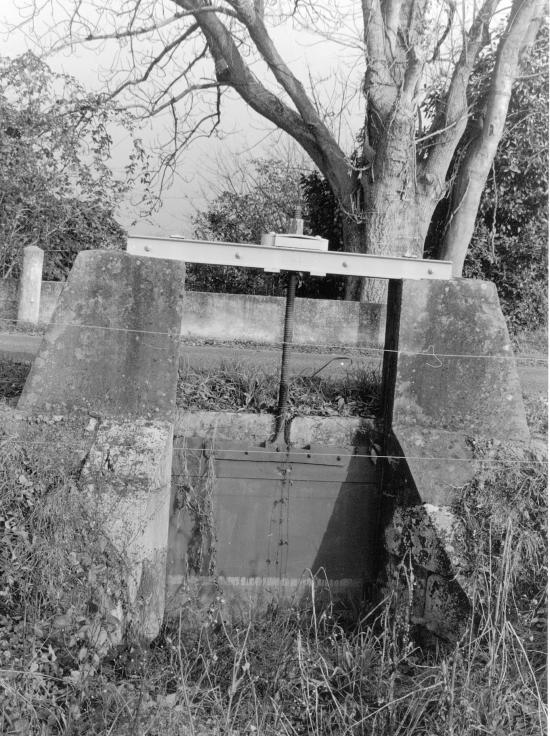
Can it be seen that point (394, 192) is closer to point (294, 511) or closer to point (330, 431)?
point (330, 431)

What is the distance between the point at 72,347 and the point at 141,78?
29.0 ft

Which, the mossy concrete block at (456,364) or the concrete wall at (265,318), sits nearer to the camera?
the mossy concrete block at (456,364)

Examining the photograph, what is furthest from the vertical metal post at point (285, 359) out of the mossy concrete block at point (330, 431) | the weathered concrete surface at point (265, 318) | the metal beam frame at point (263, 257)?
the weathered concrete surface at point (265, 318)

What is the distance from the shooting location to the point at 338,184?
11781mm

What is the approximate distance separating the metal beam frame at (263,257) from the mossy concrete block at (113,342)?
13cm

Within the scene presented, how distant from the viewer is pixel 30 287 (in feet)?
43.7

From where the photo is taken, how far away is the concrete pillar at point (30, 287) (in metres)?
13.3

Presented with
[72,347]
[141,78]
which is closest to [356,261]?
[72,347]

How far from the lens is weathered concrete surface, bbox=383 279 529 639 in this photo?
5.50 meters

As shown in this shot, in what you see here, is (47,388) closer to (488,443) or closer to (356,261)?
(356,261)

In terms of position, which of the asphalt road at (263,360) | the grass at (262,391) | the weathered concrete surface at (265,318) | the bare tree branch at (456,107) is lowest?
the grass at (262,391)

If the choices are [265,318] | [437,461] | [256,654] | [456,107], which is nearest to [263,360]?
[437,461]

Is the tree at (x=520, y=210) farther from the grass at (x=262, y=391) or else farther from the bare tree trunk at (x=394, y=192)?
the grass at (x=262, y=391)

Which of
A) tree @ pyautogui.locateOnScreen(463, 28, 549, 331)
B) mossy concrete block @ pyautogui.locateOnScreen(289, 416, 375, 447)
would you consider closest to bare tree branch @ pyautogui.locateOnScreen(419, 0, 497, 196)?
tree @ pyautogui.locateOnScreen(463, 28, 549, 331)
